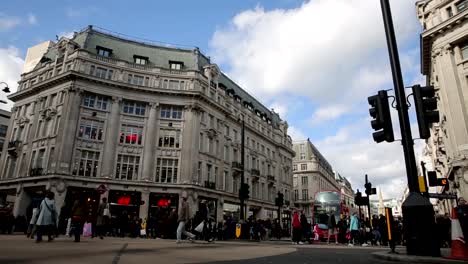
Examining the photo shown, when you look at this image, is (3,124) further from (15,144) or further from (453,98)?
(453,98)

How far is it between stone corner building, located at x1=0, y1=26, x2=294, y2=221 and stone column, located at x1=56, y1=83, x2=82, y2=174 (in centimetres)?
9

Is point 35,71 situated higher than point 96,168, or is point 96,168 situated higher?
point 35,71

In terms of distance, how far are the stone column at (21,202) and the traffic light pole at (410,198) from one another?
119ft

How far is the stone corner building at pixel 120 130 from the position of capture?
A: 31.5m

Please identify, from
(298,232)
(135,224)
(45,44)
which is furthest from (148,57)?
(298,232)

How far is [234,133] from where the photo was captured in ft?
145

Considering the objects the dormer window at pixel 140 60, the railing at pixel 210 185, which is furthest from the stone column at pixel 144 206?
the dormer window at pixel 140 60

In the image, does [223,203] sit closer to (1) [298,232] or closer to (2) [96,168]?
(2) [96,168]

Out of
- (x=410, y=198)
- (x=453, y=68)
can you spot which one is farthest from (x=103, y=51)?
(x=410, y=198)

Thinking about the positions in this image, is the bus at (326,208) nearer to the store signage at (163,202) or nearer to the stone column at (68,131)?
the store signage at (163,202)

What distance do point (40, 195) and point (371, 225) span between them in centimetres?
3122

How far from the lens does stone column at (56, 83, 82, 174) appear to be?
99.1ft

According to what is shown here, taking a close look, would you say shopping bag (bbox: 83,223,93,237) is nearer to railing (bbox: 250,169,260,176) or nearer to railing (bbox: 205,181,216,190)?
railing (bbox: 205,181,216,190)

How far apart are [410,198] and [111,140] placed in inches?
1227
